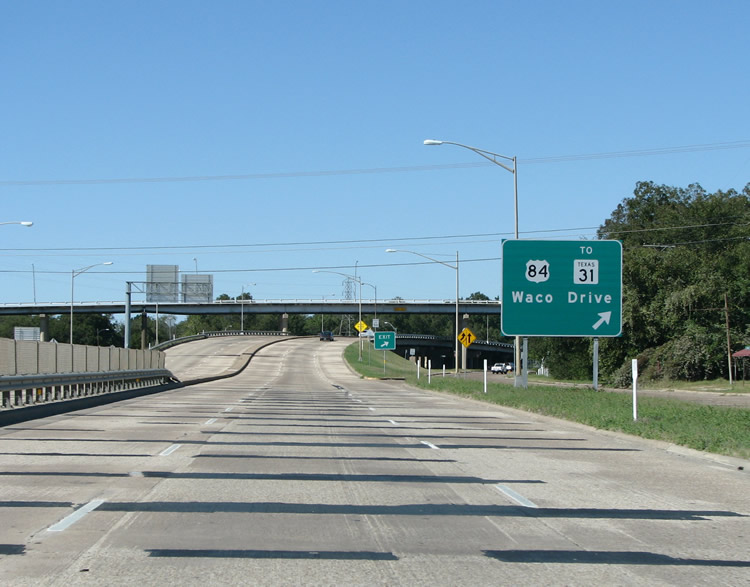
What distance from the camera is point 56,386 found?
27.6 metres

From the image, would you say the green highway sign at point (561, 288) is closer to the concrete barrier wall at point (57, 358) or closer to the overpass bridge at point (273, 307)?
the concrete barrier wall at point (57, 358)

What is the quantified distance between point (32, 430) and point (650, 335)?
166ft

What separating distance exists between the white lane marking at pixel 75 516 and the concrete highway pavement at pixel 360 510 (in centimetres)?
5

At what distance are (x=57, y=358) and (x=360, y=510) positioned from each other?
2205 cm

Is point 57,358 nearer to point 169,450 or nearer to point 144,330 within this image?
point 169,450

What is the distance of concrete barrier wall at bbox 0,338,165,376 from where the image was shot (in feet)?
79.5

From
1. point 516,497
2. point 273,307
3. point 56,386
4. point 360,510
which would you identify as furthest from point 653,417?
point 273,307

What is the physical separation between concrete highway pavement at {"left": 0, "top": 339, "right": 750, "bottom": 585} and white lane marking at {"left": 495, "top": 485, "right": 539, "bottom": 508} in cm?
4

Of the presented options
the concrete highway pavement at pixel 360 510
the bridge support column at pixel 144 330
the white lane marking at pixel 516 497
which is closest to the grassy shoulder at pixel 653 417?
the concrete highway pavement at pixel 360 510

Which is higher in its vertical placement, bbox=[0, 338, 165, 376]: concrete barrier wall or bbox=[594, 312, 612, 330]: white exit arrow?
bbox=[594, 312, 612, 330]: white exit arrow

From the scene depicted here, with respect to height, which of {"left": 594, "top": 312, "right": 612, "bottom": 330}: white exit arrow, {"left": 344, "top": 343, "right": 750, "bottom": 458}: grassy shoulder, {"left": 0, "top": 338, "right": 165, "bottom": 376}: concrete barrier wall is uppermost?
{"left": 594, "top": 312, "right": 612, "bottom": 330}: white exit arrow

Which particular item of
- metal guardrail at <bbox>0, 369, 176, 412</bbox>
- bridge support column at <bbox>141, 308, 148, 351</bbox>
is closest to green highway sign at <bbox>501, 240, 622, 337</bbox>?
metal guardrail at <bbox>0, 369, 176, 412</bbox>

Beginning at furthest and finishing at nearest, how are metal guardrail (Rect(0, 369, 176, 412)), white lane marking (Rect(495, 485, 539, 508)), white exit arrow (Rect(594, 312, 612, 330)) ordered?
white exit arrow (Rect(594, 312, 612, 330))
metal guardrail (Rect(0, 369, 176, 412))
white lane marking (Rect(495, 485, 539, 508))

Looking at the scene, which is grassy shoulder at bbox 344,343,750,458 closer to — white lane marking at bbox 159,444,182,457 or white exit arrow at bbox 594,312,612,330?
white exit arrow at bbox 594,312,612,330
